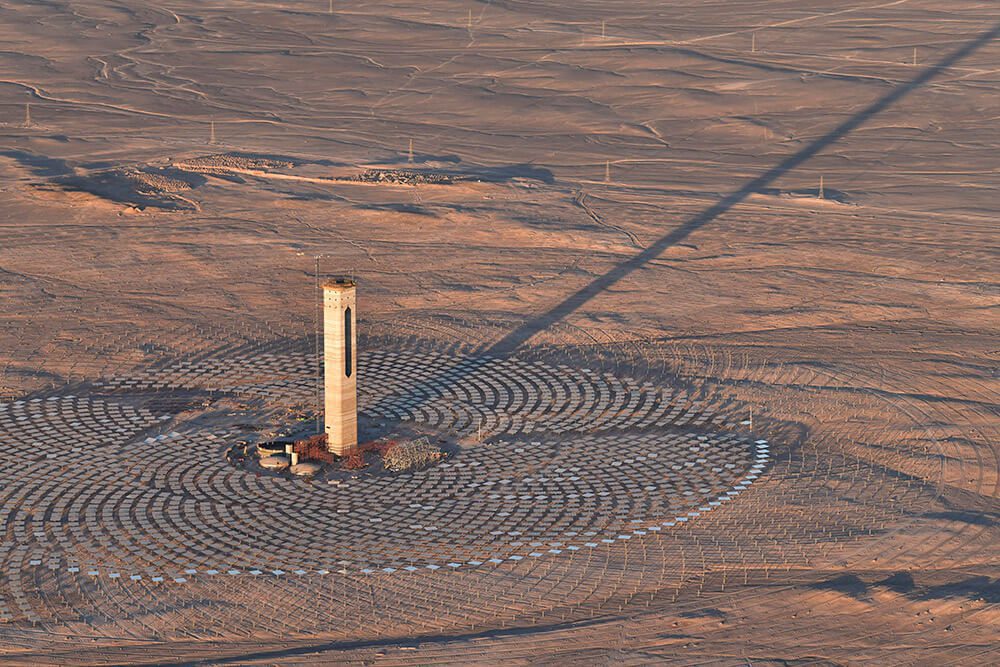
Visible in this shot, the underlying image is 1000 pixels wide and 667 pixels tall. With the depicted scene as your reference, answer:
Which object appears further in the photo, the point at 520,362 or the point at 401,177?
the point at 401,177

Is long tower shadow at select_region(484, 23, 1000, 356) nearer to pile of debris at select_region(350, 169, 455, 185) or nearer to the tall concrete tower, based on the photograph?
the tall concrete tower

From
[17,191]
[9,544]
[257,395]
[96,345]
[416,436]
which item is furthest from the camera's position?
[17,191]

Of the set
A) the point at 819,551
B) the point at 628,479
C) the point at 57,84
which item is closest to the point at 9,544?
the point at 628,479

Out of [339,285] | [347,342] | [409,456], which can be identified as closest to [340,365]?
A: [347,342]

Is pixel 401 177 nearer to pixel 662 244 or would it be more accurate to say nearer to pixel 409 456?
pixel 662 244

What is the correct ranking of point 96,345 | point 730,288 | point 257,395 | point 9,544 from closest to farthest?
point 9,544 → point 257,395 → point 96,345 → point 730,288

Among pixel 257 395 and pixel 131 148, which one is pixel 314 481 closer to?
pixel 257 395
